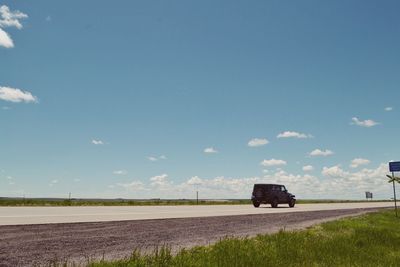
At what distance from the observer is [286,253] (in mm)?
10773

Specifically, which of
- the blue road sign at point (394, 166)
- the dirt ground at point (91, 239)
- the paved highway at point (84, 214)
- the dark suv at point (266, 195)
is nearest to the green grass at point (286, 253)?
the dirt ground at point (91, 239)

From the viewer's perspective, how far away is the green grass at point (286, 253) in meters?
9.07

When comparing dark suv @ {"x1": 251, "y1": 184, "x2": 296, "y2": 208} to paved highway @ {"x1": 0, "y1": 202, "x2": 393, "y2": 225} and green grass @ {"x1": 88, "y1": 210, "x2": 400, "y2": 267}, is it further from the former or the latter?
green grass @ {"x1": 88, "y1": 210, "x2": 400, "y2": 267}

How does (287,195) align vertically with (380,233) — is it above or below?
above

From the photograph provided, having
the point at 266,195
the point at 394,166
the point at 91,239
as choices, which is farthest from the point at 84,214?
the point at 266,195

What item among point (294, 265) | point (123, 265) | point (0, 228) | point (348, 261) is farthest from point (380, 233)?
point (0, 228)

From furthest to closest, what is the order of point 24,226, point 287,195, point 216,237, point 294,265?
1. point 287,195
2. point 24,226
3. point 216,237
4. point 294,265

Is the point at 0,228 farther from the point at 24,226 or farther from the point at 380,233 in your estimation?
the point at 380,233

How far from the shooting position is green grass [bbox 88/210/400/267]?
9.07 m

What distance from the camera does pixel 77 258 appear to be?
9789 mm

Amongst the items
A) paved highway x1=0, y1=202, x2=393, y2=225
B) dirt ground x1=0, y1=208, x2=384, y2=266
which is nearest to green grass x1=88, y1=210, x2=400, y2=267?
dirt ground x1=0, y1=208, x2=384, y2=266

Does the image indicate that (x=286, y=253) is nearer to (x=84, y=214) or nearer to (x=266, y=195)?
(x=84, y=214)

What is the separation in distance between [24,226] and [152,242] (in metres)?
5.83

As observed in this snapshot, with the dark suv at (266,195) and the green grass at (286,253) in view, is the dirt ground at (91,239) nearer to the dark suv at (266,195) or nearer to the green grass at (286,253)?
the green grass at (286,253)
